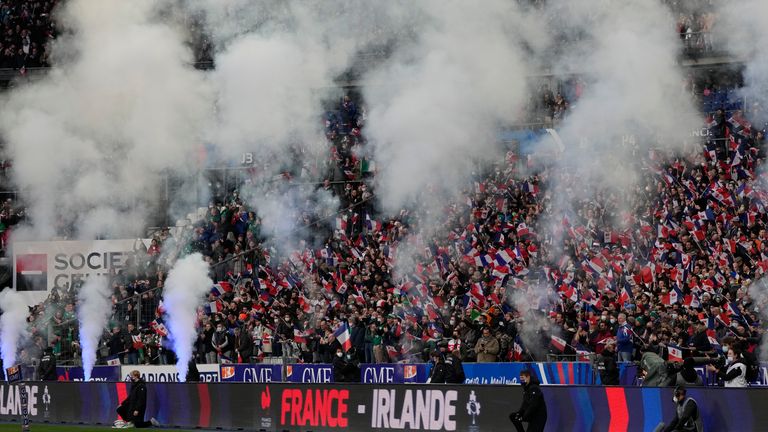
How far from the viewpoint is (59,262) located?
42531 millimetres

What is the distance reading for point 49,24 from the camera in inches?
1692

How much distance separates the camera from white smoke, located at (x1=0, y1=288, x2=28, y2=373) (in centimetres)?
3856

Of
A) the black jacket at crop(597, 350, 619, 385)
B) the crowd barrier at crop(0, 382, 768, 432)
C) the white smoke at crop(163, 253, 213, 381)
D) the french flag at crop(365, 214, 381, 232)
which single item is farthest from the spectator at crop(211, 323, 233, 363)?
the black jacket at crop(597, 350, 619, 385)

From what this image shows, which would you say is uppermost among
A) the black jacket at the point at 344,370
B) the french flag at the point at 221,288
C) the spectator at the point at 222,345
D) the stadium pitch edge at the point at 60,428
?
the french flag at the point at 221,288

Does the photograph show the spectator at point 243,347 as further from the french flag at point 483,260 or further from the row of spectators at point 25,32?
the row of spectators at point 25,32

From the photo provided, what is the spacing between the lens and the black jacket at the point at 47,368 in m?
34.9

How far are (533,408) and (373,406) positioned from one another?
4.73 m

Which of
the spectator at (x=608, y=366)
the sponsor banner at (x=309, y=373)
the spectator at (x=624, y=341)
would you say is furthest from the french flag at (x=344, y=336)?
the spectator at (x=608, y=366)

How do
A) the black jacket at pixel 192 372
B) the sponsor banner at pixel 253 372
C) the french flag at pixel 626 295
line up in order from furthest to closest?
the sponsor banner at pixel 253 372
the black jacket at pixel 192 372
the french flag at pixel 626 295

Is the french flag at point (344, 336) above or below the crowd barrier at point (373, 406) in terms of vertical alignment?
above

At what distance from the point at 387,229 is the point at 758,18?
10.9m

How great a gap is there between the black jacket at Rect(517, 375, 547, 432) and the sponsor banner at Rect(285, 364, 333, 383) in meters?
8.94

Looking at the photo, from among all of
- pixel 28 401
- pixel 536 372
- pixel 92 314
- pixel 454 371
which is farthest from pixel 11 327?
pixel 536 372

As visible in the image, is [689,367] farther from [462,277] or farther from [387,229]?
[387,229]
